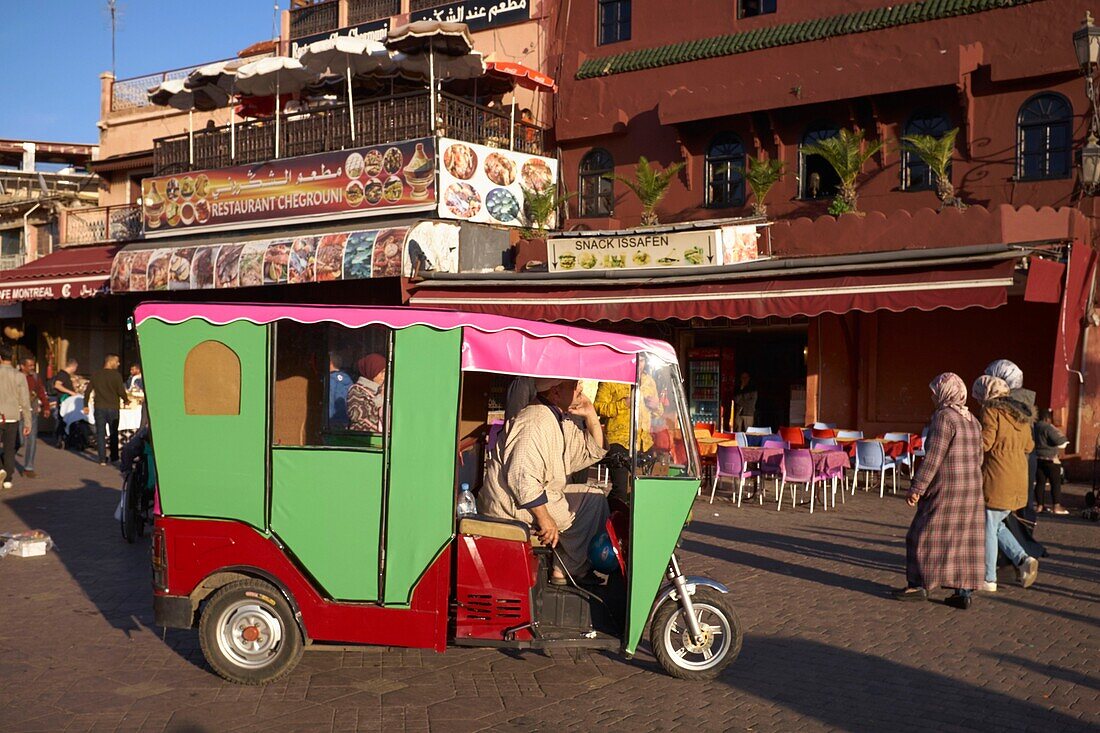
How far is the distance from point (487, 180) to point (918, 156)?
7.55 meters

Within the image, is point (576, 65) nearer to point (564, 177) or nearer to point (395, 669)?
point (564, 177)

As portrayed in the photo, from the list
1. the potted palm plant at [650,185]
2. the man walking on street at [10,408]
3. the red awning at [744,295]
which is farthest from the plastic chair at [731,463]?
the man walking on street at [10,408]

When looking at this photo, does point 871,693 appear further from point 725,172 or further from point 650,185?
point 725,172

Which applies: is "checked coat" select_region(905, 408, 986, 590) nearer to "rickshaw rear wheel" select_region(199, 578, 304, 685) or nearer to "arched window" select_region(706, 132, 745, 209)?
"rickshaw rear wheel" select_region(199, 578, 304, 685)

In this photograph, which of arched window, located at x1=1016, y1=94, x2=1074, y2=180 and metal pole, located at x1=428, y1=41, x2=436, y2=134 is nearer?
→ arched window, located at x1=1016, y1=94, x2=1074, y2=180

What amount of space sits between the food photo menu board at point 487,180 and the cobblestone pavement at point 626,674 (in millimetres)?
11515

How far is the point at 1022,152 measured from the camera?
55.7 ft

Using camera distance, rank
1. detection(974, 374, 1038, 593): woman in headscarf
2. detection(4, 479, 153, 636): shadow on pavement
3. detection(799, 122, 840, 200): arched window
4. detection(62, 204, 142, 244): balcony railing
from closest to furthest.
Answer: detection(4, 479, 153, 636): shadow on pavement
detection(974, 374, 1038, 593): woman in headscarf
detection(799, 122, 840, 200): arched window
detection(62, 204, 142, 244): balcony railing

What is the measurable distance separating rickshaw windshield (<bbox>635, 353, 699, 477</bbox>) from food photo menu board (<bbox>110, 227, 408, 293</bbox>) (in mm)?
13622

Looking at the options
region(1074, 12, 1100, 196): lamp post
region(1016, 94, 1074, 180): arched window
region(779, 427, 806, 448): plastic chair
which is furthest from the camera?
region(1016, 94, 1074, 180): arched window

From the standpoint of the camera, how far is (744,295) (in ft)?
51.5

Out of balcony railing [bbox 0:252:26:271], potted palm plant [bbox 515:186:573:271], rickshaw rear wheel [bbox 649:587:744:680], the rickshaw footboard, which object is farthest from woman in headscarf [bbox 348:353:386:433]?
balcony railing [bbox 0:252:26:271]

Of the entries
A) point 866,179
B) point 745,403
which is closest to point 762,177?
point 866,179

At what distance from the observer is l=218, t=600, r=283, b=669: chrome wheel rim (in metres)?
6.25
